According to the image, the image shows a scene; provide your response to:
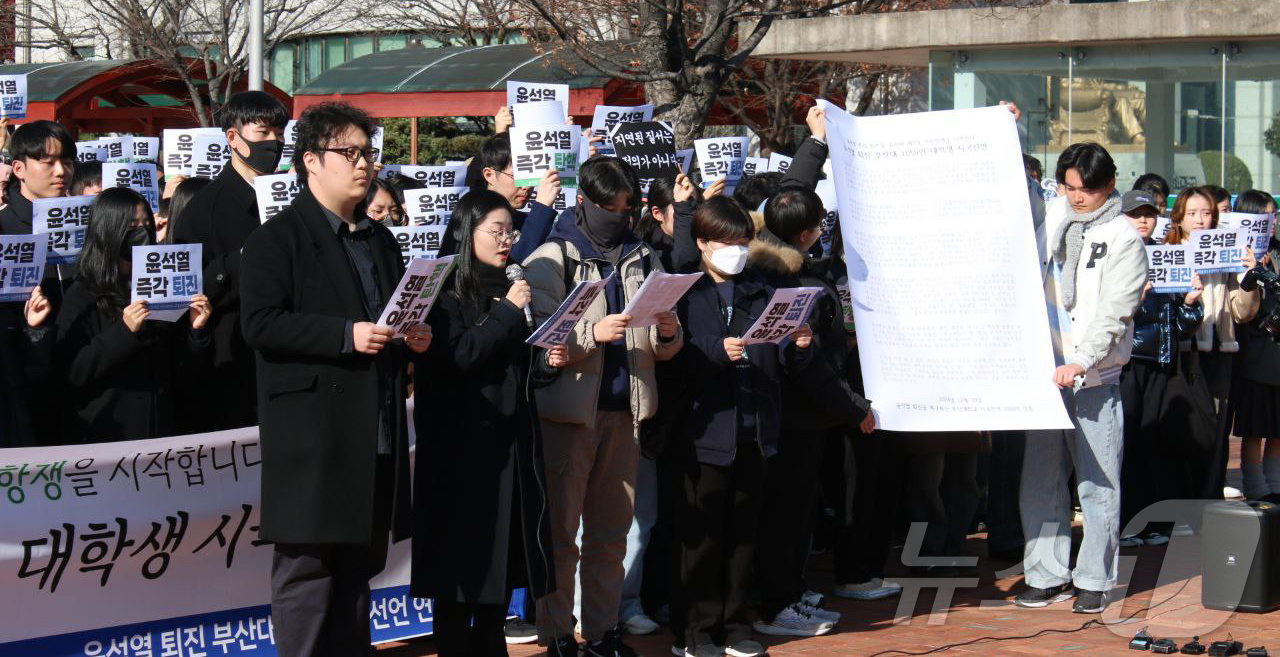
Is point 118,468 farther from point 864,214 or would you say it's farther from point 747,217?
point 864,214

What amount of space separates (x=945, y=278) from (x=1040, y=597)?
1.85 metres

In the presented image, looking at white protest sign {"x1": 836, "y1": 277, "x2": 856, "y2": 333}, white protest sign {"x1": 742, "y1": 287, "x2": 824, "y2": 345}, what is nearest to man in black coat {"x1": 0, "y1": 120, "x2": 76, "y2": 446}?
white protest sign {"x1": 742, "y1": 287, "x2": 824, "y2": 345}

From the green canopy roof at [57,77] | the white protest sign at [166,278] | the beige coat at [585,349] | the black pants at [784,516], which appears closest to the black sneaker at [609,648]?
the beige coat at [585,349]

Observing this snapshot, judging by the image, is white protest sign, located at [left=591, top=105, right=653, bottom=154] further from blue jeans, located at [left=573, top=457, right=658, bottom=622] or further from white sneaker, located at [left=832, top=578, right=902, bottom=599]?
white sneaker, located at [left=832, top=578, right=902, bottom=599]

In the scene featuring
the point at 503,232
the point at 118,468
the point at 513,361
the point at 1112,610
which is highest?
the point at 503,232

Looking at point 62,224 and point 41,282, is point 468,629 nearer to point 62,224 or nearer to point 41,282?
point 41,282

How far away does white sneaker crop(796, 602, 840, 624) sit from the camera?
24.2 feet

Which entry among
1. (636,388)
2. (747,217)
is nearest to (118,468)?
(636,388)

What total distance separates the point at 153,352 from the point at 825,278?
3069mm

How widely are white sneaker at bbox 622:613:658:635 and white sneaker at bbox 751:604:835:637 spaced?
0.47 meters

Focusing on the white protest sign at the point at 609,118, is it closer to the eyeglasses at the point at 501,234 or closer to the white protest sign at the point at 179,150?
the white protest sign at the point at 179,150

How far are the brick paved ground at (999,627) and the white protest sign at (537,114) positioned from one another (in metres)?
2.57

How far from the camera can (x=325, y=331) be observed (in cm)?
500

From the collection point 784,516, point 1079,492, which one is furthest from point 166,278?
point 1079,492
